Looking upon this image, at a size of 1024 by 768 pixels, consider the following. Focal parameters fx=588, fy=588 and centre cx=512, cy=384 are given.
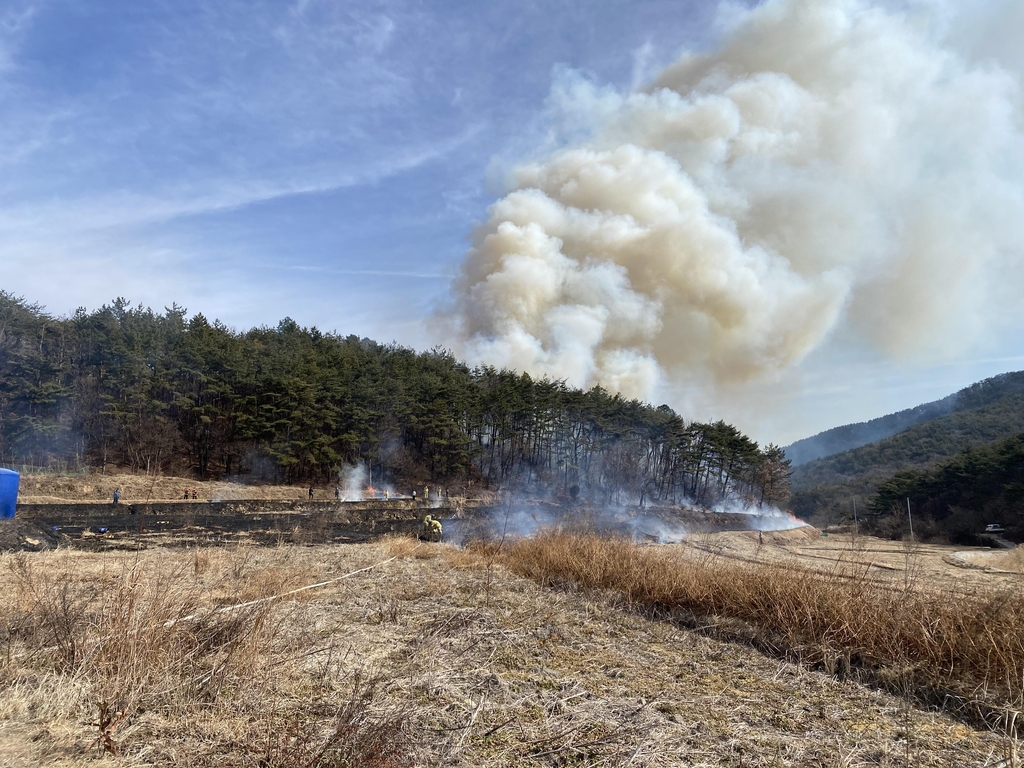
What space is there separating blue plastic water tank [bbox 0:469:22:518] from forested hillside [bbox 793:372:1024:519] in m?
81.6

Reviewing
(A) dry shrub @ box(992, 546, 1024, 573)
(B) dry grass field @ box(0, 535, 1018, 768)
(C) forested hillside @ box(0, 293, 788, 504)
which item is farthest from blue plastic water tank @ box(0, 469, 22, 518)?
(A) dry shrub @ box(992, 546, 1024, 573)

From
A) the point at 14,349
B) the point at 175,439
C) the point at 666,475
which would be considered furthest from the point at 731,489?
the point at 14,349

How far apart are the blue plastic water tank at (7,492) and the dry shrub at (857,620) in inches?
610

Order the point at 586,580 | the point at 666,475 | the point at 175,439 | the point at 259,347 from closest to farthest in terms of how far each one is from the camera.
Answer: the point at 586,580 → the point at 175,439 → the point at 259,347 → the point at 666,475

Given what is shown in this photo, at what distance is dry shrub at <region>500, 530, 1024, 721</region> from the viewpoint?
5.73 metres

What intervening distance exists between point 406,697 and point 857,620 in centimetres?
540

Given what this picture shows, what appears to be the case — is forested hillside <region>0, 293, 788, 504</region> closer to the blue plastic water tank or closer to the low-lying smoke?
the low-lying smoke

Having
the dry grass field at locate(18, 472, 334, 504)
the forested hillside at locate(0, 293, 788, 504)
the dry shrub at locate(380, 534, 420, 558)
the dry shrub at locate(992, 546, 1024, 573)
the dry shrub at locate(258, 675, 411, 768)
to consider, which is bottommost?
the dry shrub at locate(992, 546, 1024, 573)

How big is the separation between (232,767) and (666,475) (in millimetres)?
67014

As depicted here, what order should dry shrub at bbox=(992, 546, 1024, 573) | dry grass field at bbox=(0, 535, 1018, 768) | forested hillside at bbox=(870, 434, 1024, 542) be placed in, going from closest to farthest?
1. dry grass field at bbox=(0, 535, 1018, 768)
2. dry shrub at bbox=(992, 546, 1024, 573)
3. forested hillside at bbox=(870, 434, 1024, 542)

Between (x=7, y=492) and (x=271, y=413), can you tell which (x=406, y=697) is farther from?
(x=271, y=413)

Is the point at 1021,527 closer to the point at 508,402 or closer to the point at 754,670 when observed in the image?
the point at 508,402

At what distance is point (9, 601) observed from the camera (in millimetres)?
6910

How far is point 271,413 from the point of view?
144 feet
